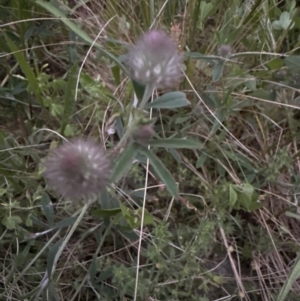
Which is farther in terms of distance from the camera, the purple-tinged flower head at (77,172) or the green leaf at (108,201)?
the green leaf at (108,201)

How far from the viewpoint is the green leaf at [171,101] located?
1080 mm

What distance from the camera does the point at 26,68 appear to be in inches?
51.6

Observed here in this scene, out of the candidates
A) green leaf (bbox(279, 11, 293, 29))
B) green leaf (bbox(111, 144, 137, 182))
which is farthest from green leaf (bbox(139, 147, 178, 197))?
green leaf (bbox(279, 11, 293, 29))

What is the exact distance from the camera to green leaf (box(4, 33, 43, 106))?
1299 mm

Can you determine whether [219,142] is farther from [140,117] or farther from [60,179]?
[60,179]

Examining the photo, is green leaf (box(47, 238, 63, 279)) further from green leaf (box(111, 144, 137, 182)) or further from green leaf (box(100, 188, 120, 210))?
green leaf (box(111, 144, 137, 182))

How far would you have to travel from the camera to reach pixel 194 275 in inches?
52.3

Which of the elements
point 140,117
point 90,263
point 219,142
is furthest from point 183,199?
point 140,117

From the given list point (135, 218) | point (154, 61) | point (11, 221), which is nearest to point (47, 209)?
point (11, 221)

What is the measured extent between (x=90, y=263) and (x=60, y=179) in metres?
0.56

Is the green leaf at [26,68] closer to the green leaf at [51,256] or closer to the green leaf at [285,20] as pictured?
the green leaf at [51,256]

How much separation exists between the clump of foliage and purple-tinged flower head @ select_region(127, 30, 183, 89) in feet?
0.90

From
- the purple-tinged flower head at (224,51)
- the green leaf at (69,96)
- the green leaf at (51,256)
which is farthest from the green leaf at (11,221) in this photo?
the purple-tinged flower head at (224,51)

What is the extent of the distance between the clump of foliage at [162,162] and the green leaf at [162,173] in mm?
195
